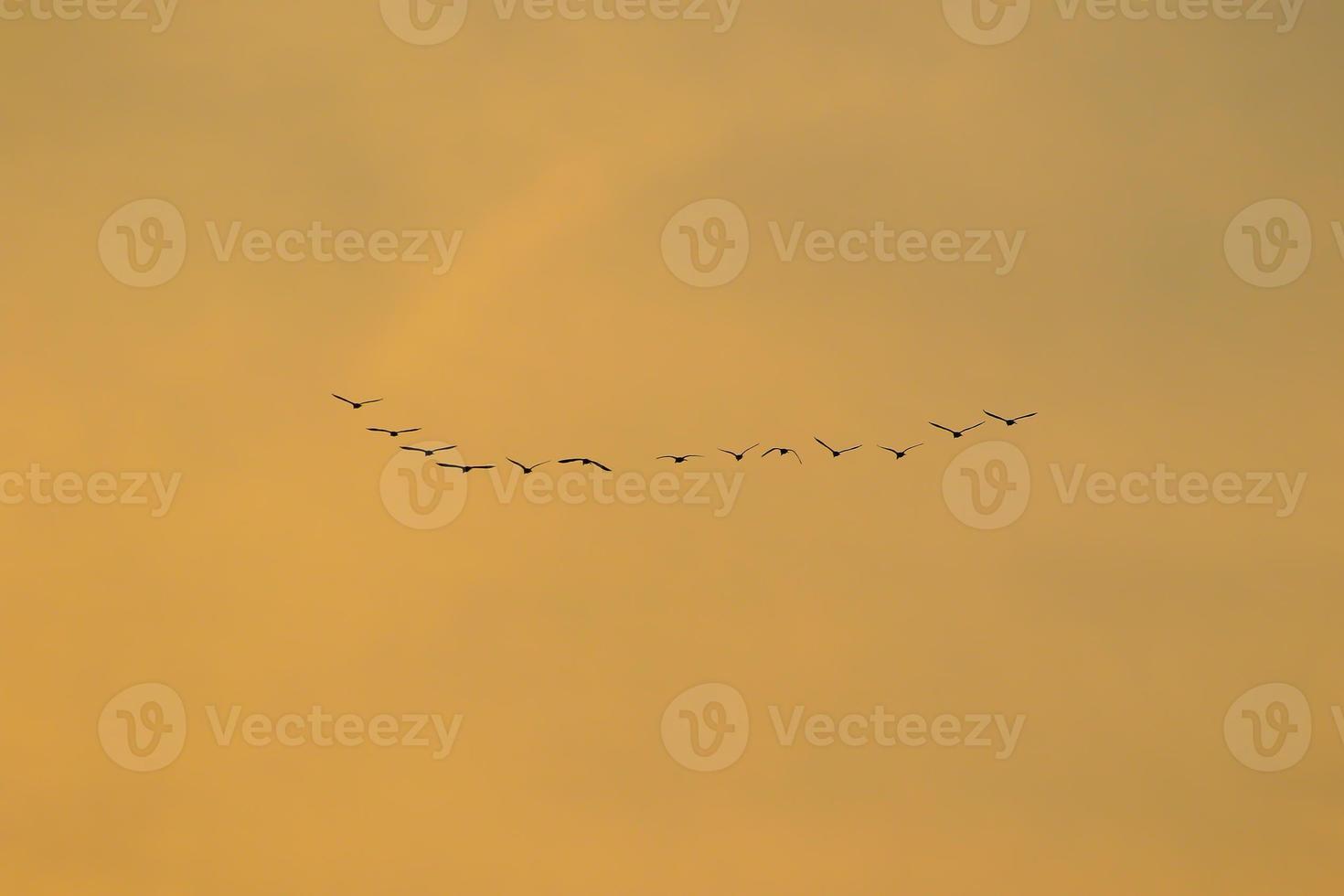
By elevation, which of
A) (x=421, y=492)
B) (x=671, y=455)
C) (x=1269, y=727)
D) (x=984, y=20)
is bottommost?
(x=1269, y=727)

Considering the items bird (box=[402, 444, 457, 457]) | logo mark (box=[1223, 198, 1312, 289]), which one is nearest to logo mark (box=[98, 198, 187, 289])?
bird (box=[402, 444, 457, 457])

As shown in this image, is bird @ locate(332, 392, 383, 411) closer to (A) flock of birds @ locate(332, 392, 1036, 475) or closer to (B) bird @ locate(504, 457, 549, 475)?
(A) flock of birds @ locate(332, 392, 1036, 475)

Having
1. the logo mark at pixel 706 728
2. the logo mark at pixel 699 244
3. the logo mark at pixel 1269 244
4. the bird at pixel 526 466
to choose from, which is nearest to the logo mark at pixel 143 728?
the bird at pixel 526 466

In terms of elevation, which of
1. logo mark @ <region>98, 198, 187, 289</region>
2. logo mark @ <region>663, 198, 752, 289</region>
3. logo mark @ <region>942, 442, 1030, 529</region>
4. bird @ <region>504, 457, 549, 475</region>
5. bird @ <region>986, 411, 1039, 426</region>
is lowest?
bird @ <region>504, 457, 549, 475</region>

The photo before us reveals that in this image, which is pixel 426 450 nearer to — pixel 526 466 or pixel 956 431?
pixel 526 466

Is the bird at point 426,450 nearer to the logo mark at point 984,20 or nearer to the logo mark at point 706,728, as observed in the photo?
the logo mark at point 706,728

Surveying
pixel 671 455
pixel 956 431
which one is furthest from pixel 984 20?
pixel 671 455

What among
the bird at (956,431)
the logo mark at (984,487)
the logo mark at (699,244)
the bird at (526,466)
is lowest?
the bird at (526,466)
